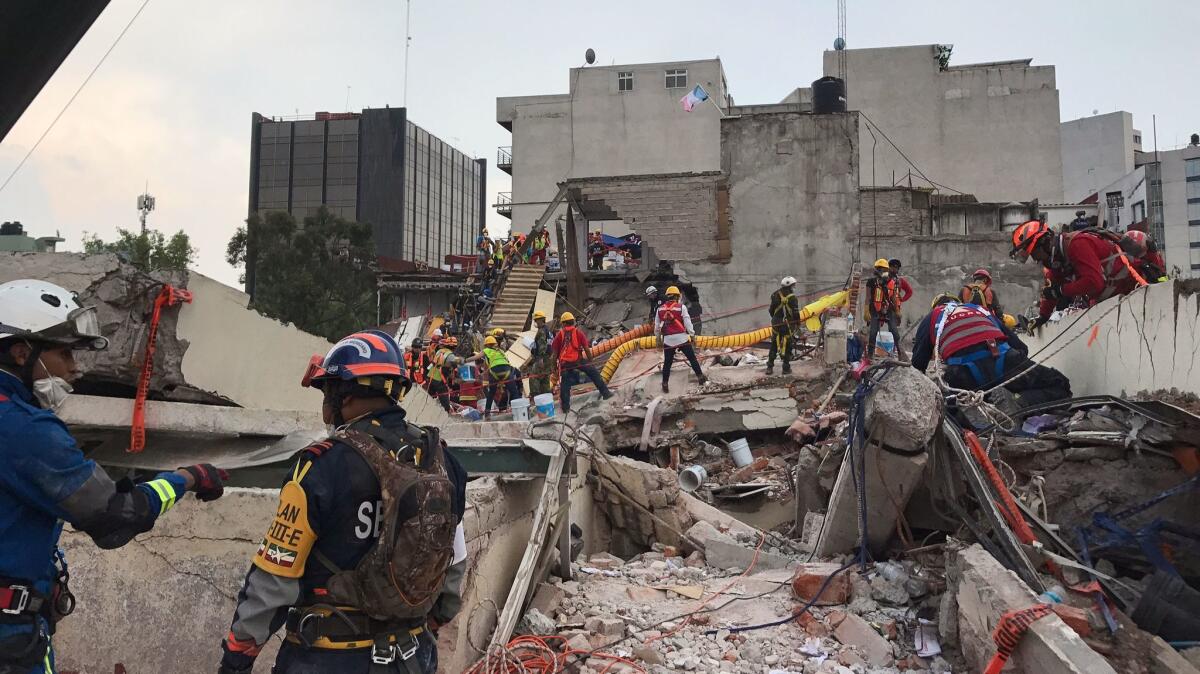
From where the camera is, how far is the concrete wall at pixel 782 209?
18.2 metres

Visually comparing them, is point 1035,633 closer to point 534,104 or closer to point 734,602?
point 734,602

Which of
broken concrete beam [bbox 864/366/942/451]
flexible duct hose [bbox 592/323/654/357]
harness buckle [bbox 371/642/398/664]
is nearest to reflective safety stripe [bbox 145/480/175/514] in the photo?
harness buckle [bbox 371/642/398/664]

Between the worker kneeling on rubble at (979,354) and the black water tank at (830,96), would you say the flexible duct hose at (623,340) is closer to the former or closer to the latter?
the black water tank at (830,96)

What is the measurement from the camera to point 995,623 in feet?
11.3

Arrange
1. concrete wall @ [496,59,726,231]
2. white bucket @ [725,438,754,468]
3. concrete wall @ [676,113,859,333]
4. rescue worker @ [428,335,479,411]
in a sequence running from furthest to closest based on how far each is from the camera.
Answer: concrete wall @ [496,59,726,231] < concrete wall @ [676,113,859,333] < rescue worker @ [428,335,479,411] < white bucket @ [725,438,754,468]

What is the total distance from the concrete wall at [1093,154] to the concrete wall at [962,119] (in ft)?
59.4

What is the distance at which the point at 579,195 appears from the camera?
1981cm

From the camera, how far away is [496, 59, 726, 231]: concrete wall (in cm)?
3395

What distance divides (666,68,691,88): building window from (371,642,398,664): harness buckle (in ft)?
112

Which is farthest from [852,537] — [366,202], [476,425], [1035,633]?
[366,202]

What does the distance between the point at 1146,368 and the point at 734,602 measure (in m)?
3.53

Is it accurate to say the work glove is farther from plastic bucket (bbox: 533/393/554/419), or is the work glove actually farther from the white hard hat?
plastic bucket (bbox: 533/393/554/419)

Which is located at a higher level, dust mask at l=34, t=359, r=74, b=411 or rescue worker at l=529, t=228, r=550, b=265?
rescue worker at l=529, t=228, r=550, b=265

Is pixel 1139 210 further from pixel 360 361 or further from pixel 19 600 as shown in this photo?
pixel 19 600
